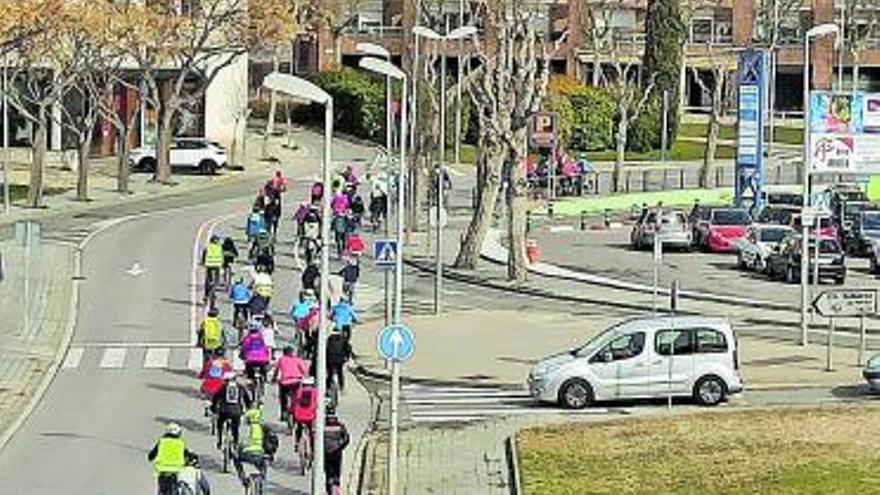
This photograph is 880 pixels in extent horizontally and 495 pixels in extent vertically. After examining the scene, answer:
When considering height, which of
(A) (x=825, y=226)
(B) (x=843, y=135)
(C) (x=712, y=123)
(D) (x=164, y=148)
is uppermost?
(C) (x=712, y=123)

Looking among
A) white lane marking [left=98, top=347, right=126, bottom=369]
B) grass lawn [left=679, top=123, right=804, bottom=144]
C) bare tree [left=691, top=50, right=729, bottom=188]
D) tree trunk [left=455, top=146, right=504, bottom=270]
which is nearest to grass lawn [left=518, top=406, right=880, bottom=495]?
white lane marking [left=98, top=347, right=126, bottom=369]

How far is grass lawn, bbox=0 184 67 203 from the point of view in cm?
7256

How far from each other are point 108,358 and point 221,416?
11.9m

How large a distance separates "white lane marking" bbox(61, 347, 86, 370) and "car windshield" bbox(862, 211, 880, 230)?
96.9 ft

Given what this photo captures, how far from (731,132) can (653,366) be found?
83844 mm

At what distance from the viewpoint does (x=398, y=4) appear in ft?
383

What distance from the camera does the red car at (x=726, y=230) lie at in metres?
63.0

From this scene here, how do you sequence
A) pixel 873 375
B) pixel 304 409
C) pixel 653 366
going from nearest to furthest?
pixel 304 409 → pixel 653 366 → pixel 873 375

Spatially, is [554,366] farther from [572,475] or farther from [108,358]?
[108,358]

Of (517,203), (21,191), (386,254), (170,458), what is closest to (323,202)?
(170,458)

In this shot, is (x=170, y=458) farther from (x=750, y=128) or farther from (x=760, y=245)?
(x=750, y=128)

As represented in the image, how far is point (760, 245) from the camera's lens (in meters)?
57.8

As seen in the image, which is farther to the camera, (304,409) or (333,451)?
(304,409)

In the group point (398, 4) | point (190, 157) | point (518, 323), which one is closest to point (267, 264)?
point (518, 323)
